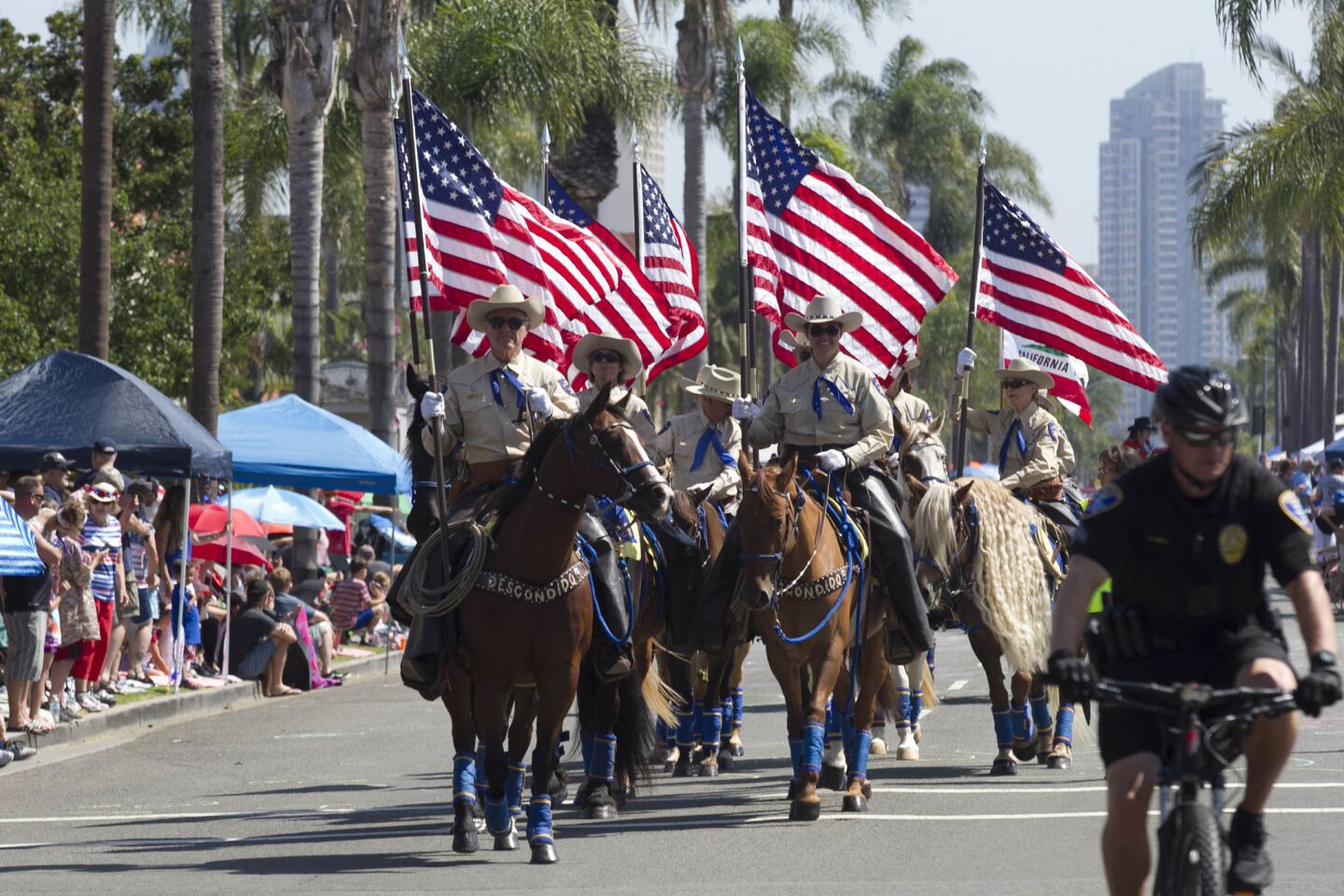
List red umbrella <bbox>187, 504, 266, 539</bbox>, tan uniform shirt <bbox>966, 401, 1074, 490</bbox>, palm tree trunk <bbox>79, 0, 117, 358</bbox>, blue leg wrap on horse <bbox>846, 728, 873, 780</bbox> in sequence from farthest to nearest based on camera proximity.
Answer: red umbrella <bbox>187, 504, 266, 539</bbox> < palm tree trunk <bbox>79, 0, 117, 358</bbox> < tan uniform shirt <bbox>966, 401, 1074, 490</bbox> < blue leg wrap on horse <bbox>846, 728, 873, 780</bbox>

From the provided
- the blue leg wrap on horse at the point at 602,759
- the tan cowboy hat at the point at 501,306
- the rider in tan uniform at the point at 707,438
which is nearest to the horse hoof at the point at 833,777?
the blue leg wrap on horse at the point at 602,759

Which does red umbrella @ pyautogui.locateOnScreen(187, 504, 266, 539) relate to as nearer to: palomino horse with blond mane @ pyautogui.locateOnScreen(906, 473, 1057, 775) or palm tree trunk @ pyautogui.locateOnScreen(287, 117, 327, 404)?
palm tree trunk @ pyautogui.locateOnScreen(287, 117, 327, 404)

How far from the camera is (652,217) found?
20.6 m

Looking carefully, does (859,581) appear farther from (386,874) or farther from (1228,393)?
(1228,393)

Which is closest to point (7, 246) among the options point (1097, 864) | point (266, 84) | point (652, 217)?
point (266, 84)

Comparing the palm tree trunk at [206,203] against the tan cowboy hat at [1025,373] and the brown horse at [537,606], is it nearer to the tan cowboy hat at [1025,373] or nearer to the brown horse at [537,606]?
the tan cowboy hat at [1025,373]

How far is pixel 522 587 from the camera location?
10781mm

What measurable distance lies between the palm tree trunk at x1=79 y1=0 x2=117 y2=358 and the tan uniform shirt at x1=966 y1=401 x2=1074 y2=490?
10483mm

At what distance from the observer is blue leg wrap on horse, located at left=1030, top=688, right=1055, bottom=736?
14125 mm

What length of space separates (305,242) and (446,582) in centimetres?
1993

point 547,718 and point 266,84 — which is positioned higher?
point 266,84

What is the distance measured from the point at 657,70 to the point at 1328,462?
12739 millimetres

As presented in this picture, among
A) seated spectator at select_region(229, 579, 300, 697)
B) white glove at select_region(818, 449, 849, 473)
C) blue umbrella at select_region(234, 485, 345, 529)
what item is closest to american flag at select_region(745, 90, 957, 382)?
white glove at select_region(818, 449, 849, 473)

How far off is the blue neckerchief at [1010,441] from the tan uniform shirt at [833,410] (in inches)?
112
